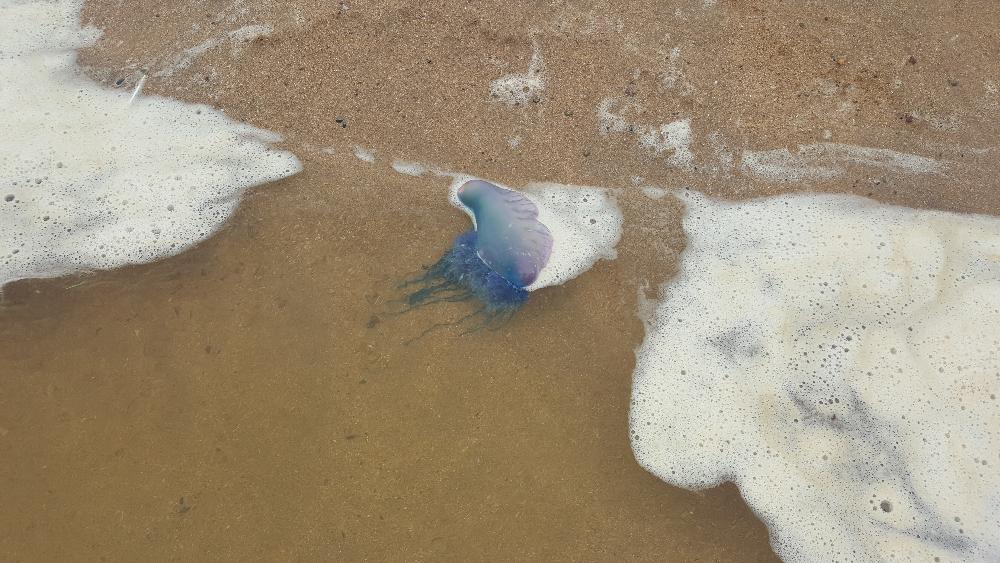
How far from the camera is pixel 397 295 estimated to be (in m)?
2.70

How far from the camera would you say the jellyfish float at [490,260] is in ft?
8.86

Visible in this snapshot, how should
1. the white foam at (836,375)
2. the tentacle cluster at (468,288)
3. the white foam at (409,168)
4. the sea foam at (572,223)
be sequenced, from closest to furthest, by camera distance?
1. the white foam at (836,375)
2. the tentacle cluster at (468,288)
3. the sea foam at (572,223)
4. the white foam at (409,168)

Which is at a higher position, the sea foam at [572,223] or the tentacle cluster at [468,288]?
the sea foam at [572,223]

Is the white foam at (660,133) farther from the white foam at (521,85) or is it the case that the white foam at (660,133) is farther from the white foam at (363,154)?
the white foam at (363,154)

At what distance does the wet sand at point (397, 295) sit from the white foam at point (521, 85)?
2.0 inches

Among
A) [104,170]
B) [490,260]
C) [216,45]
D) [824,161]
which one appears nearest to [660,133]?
[824,161]

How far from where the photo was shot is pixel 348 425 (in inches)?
95.4

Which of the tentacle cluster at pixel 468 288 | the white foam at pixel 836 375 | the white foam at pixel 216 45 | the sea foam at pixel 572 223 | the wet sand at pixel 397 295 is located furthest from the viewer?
the white foam at pixel 216 45

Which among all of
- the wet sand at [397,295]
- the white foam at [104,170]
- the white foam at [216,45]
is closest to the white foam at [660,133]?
the wet sand at [397,295]

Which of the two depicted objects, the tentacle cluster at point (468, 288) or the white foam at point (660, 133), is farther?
the white foam at point (660, 133)

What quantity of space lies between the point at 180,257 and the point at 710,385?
2.35m

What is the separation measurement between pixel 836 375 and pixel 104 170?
11.3 feet

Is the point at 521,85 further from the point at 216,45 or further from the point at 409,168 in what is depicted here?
the point at 216,45

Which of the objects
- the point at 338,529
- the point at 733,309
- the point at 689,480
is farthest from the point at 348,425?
the point at 733,309
